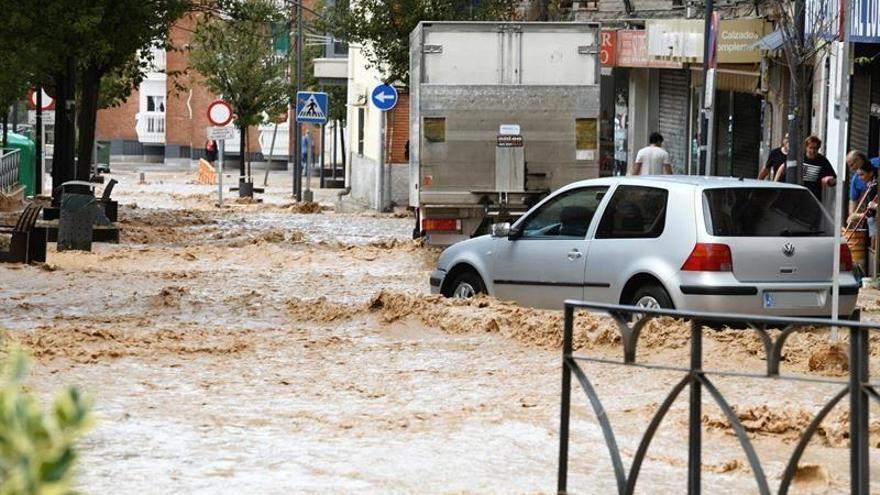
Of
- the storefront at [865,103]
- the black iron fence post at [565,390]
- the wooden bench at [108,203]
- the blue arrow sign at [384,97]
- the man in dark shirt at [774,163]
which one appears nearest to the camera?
the black iron fence post at [565,390]

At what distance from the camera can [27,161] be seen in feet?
153

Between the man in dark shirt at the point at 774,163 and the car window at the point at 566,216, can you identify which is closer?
the car window at the point at 566,216

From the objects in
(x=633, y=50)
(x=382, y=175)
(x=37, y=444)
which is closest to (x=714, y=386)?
(x=37, y=444)

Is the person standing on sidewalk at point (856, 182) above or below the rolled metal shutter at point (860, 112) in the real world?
below

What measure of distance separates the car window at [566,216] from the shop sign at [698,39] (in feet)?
56.9

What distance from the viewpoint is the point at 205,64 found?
66375 mm

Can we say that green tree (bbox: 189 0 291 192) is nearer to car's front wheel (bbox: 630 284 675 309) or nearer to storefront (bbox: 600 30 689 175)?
storefront (bbox: 600 30 689 175)

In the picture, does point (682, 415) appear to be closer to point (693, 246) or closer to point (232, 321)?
point (693, 246)

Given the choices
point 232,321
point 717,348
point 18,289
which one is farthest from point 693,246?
point 18,289

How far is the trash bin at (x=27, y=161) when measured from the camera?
151 ft

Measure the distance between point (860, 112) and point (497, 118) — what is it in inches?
290

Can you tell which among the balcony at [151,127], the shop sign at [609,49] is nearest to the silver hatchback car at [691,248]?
the shop sign at [609,49]

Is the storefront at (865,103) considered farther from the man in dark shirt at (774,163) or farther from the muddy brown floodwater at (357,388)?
the muddy brown floodwater at (357,388)

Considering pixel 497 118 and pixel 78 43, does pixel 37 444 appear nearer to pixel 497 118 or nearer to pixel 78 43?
pixel 497 118
